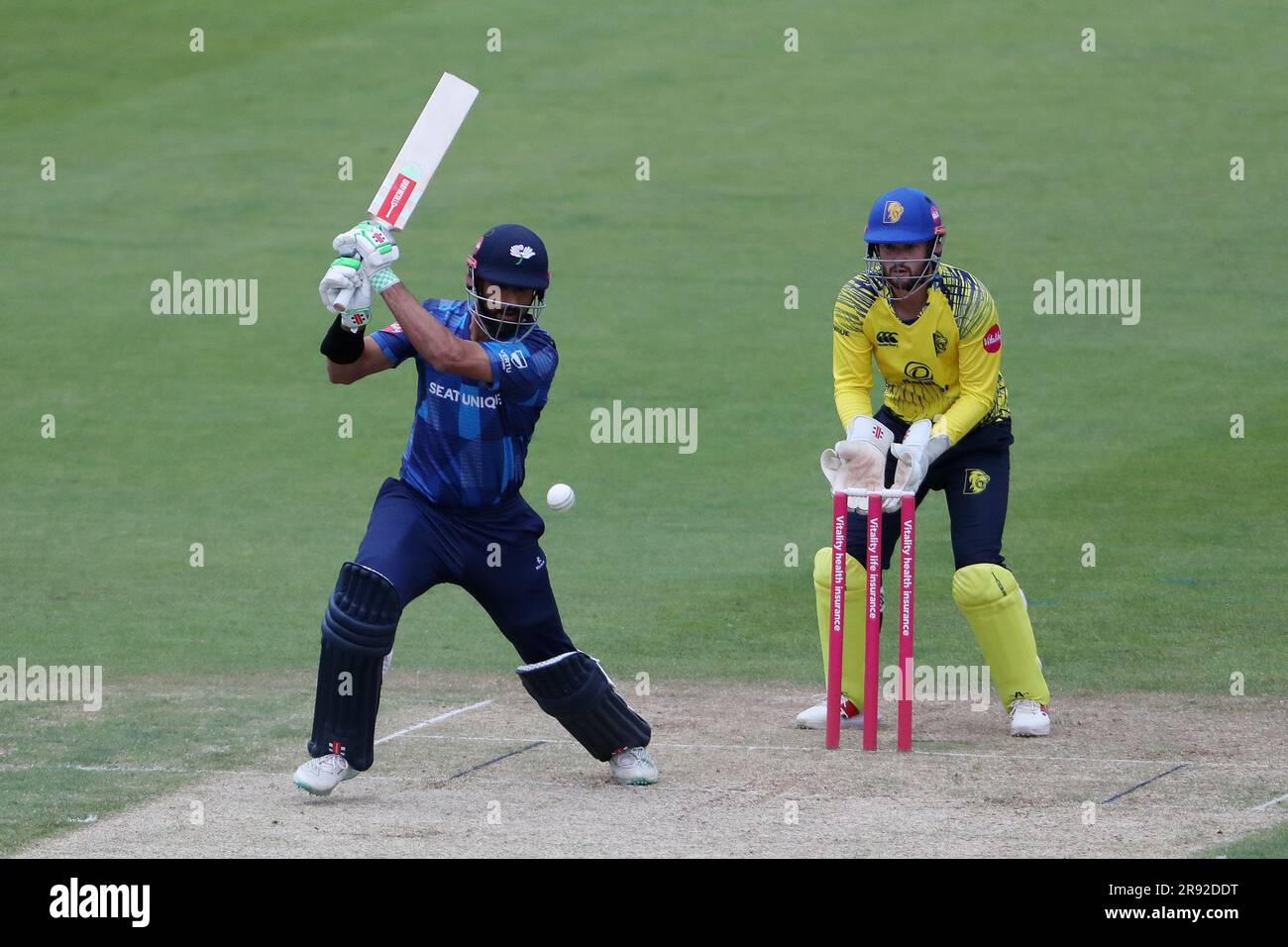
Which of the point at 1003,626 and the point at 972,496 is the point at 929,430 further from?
the point at 1003,626

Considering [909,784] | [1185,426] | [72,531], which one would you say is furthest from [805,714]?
[1185,426]

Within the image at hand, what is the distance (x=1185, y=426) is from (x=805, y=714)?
7942 mm

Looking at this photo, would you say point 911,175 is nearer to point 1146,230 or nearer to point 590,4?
point 1146,230

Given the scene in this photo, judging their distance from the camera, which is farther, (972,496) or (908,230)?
(972,496)

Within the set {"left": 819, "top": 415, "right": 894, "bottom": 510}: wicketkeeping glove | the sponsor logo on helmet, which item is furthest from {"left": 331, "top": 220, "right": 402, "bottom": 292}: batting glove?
the sponsor logo on helmet

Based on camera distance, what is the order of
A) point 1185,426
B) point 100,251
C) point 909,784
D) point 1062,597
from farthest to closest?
point 100,251, point 1185,426, point 1062,597, point 909,784

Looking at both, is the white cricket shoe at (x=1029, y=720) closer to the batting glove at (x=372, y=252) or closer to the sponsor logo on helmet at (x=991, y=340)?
the sponsor logo on helmet at (x=991, y=340)

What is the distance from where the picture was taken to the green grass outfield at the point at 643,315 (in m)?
10.7

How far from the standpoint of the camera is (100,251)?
1997 centimetres

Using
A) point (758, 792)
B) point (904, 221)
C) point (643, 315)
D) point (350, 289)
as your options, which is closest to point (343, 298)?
point (350, 289)

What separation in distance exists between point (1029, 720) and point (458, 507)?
2.64 meters

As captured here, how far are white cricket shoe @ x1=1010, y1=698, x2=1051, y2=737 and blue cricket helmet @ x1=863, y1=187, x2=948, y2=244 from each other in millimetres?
2016

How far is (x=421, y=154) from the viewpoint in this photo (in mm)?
7371

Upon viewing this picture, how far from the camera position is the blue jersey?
23.9ft
